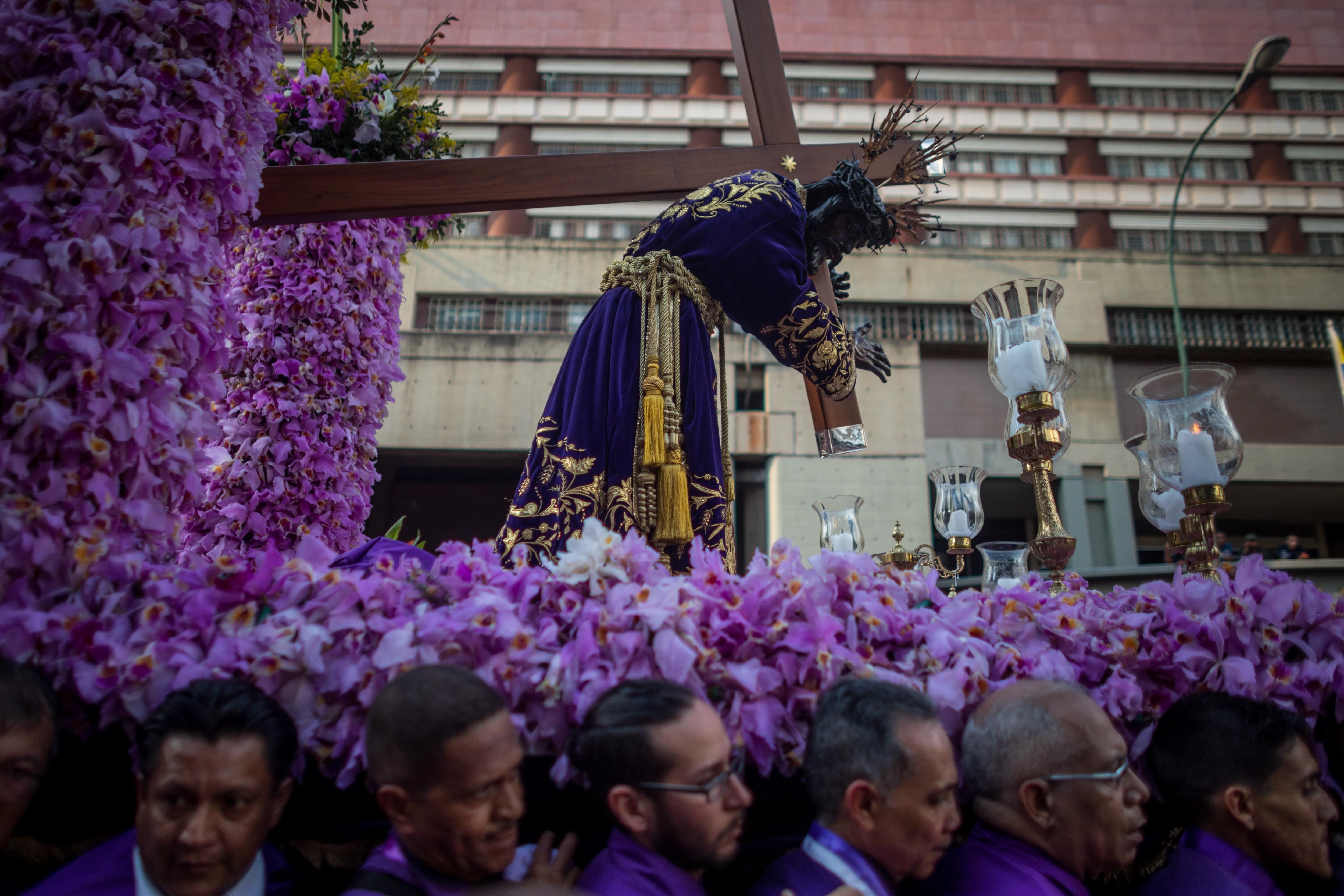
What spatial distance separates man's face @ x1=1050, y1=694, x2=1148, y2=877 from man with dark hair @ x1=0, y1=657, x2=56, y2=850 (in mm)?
1874

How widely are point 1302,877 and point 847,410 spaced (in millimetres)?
2064

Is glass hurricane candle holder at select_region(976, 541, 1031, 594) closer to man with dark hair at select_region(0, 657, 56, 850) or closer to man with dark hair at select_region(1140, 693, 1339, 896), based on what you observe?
man with dark hair at select_region(1140, 693, 1339, 896)

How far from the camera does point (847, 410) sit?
12.0 ft

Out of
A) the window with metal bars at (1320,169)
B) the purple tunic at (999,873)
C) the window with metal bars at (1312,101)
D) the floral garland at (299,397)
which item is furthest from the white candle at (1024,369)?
the window with metal bars at (1312,101)

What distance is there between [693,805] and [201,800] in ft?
2.73

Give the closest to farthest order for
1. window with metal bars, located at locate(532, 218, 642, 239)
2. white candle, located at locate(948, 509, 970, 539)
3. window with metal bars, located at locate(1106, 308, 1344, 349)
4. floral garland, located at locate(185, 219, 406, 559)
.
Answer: floral garland, located at locate(185, 219, 406, 559) → white candle, located at locate(948, 509, 970, 539) → window with metal bars, located at locate(1106, 308, 1344, 349) → window with metal bars, located at locate(532, 218, 642, 239)

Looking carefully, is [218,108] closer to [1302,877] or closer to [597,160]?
[597,160]

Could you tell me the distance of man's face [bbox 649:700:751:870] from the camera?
65.9 inches

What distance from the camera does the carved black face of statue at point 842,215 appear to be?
11.7 feet

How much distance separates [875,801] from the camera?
177 cm

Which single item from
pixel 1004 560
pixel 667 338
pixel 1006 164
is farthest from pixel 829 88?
pixel 667 338

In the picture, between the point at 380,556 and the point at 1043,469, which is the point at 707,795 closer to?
the point at 380,556

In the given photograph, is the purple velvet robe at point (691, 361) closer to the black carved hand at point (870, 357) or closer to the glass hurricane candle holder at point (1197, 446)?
the black carved hand at point (870, 357)

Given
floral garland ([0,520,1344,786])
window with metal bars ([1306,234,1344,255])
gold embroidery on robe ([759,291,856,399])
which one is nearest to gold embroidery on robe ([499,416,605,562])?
floral garland ([0,520,1344,786])
